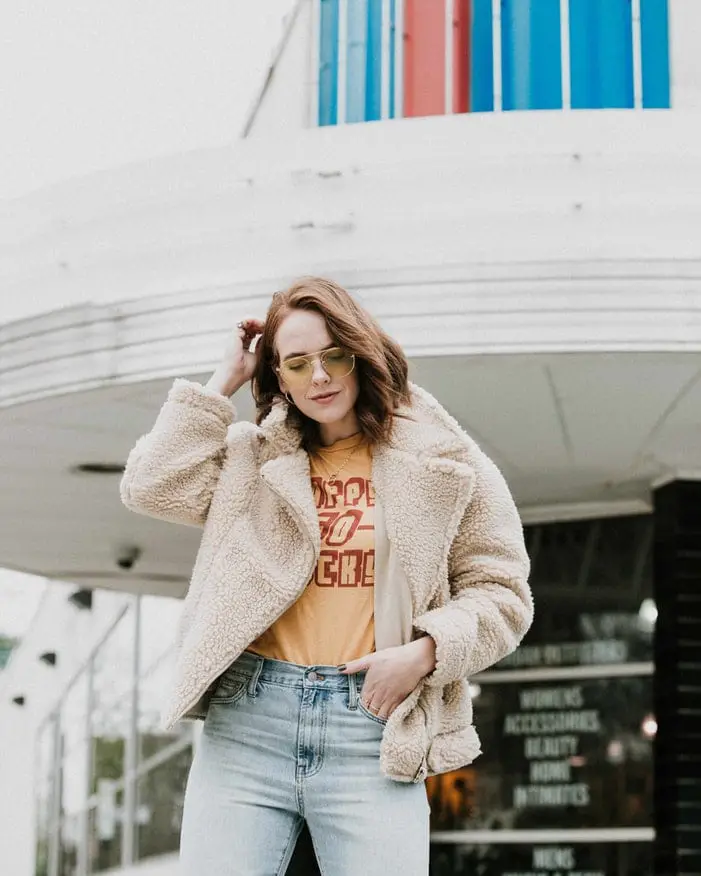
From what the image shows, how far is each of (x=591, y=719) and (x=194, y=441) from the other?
6636 millimetres

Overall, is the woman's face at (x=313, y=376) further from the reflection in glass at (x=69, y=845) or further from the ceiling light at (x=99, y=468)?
the reflection in glass at (x=69, y=845)

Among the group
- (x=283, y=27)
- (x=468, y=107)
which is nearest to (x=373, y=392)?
(x=468, y=107)

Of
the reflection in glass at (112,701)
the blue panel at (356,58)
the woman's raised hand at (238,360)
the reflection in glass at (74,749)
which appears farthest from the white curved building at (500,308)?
the reflection in glass at (74,749)

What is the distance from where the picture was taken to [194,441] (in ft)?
9.39

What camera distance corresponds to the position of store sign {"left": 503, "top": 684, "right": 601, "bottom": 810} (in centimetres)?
908

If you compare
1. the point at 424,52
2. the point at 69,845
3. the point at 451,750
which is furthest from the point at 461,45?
the point at 69,845

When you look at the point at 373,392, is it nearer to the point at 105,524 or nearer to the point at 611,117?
the point at 611,117

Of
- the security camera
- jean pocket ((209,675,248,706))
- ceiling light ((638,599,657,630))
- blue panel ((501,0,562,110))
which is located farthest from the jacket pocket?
the security camera

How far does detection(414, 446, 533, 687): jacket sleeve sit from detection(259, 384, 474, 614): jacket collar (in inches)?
2.0

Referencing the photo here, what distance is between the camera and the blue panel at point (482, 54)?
Answer: 793 cm

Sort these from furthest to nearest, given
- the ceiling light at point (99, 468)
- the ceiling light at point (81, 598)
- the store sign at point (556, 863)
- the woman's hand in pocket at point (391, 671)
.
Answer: the ceiling light at point (81, 598)
the store sign at point (556, 863)
the ceiling light at point (99, 468)
the woman's hand in pocket at point (391, 671)

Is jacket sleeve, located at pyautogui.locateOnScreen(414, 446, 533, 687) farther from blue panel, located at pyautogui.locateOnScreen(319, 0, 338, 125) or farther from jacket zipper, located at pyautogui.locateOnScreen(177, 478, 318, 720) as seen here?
blue panel, located at pyautogui.locateOnScreen(319, 0, 338, 125)

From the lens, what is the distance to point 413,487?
9.03 feet

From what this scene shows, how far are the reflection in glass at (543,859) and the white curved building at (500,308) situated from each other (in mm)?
15
